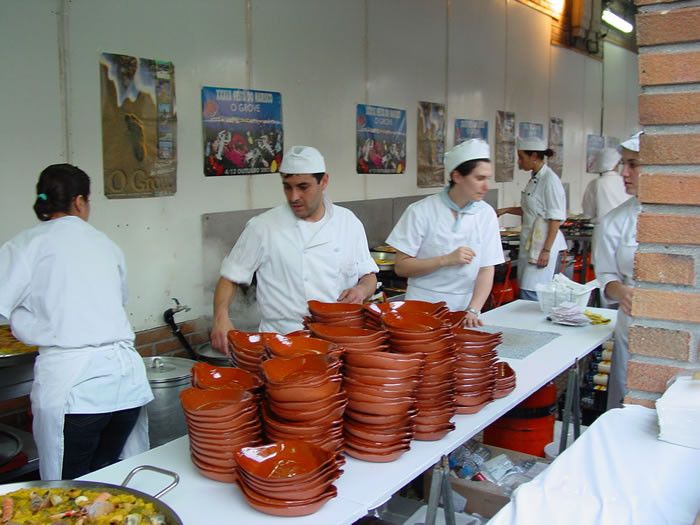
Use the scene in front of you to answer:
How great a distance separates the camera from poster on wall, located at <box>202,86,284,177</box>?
16.0 feet

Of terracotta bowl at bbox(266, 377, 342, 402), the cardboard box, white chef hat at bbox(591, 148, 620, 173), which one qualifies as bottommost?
the cardboard box

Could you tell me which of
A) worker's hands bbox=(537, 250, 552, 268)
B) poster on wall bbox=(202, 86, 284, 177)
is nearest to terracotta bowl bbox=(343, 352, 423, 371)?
poster on wall bbox=(202, 86, 284, 177)

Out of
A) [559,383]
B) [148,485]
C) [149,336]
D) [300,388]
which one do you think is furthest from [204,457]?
[559,383]

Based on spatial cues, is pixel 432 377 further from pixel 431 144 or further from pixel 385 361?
pixel 431 144

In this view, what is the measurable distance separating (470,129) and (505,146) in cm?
118

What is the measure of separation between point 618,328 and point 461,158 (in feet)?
3.92

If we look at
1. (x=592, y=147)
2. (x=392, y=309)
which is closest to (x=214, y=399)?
(x=392, y=309)

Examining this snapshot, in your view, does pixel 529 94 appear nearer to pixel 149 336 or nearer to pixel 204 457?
pixel 149 336

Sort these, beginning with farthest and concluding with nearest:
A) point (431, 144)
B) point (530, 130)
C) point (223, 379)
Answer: point (530, 130) < point (431, 144) < point (223, 379)

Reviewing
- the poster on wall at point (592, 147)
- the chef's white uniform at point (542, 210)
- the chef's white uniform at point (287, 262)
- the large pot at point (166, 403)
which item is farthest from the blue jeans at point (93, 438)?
the poster on wall at point (592, 147)

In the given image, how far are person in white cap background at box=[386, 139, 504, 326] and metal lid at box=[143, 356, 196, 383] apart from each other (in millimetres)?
1303

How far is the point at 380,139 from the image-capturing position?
262 inches

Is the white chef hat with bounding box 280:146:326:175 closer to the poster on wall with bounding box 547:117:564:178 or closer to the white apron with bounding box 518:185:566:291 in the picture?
the white apron with bounding box 518:185:566:291

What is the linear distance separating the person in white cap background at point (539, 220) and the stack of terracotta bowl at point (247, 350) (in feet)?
13.8
